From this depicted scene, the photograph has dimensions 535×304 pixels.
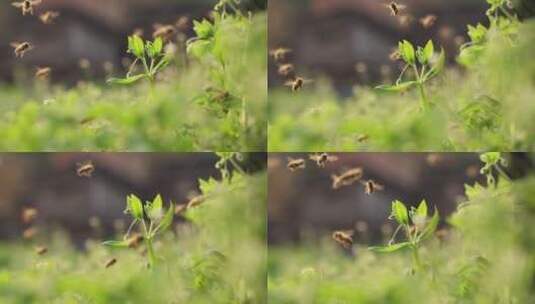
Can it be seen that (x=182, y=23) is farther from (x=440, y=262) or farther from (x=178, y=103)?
(x=440, y=262)

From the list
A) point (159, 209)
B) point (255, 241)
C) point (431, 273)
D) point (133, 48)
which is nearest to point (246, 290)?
point (255, 241)

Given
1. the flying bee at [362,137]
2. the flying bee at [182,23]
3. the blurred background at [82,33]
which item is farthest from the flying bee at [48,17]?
the flying bee at [362,137]

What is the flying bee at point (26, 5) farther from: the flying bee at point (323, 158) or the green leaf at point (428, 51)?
the green leaf at point (428, 51)

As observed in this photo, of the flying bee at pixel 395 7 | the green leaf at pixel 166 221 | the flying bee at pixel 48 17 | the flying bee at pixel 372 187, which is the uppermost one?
the flying bee at pixel 395 7

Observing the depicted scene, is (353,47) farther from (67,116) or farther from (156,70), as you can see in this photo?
(67,116)

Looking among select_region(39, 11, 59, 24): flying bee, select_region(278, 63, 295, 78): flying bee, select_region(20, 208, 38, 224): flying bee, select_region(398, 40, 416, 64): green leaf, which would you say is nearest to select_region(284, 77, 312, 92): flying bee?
select_region(278, 63, 295, 78): flying bee

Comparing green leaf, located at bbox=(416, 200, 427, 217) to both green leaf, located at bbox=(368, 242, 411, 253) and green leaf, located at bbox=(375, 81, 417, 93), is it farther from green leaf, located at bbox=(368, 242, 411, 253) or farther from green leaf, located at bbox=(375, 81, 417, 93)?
green leaf, located at bbox=(375, 81, 417, 93)
